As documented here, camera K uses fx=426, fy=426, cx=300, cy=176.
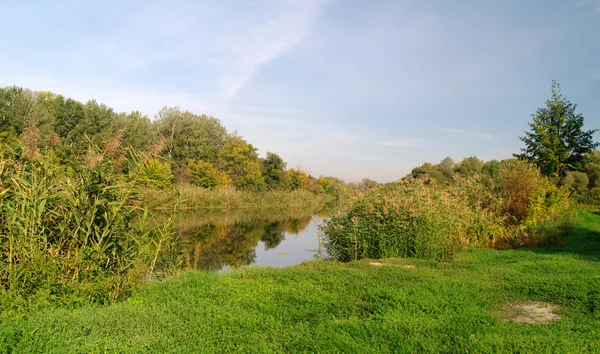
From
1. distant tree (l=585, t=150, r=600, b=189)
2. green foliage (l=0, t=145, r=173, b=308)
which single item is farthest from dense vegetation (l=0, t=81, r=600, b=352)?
distant tree (l=585, t=150, r=600, b=189)

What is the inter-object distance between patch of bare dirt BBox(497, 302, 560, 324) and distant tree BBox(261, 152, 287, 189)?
44698 mm

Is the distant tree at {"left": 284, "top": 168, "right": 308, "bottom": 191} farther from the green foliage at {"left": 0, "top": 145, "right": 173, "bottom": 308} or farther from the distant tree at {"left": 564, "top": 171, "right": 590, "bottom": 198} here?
the green foliage at {"left": 0, "top": 145, "right": 173, "bottom": 308}

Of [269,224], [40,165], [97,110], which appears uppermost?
[97,110]

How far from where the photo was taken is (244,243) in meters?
17.7

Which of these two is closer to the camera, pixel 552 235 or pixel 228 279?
pixel 228 279

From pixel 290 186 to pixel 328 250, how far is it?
1700 inches

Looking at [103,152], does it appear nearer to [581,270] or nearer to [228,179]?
[581,270]

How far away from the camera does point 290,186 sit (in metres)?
54.4

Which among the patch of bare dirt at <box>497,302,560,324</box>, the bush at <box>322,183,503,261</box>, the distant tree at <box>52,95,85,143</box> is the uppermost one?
the distant tree at <box>52,95,85,143</box>

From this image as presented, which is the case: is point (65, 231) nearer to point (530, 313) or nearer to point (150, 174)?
point (150, 174)

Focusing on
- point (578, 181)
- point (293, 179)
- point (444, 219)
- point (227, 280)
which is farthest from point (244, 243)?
point (293, 179)

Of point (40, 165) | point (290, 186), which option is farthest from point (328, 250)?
point (290, 186)

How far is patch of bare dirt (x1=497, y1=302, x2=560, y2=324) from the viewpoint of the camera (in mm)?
5180

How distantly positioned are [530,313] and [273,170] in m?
46.0
